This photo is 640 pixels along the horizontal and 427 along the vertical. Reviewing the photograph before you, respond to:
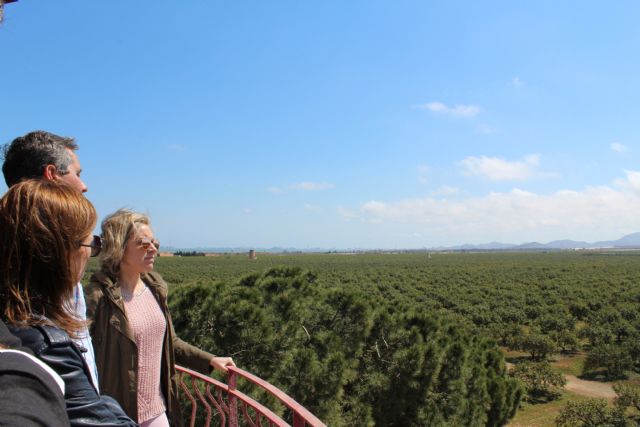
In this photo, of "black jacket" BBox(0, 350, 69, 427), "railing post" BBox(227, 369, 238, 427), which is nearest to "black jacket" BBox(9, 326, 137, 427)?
"black jacket" BBox(0, 350, 69, 427)

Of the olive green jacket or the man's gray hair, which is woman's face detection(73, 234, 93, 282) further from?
the olive green jacket

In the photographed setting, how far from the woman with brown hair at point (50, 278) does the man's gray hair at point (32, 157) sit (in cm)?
81

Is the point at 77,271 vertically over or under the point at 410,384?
over

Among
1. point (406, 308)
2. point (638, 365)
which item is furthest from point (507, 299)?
point (406, 308)

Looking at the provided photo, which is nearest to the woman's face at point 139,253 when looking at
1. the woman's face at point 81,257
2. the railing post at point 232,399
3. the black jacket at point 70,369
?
the railing post at point 232,399

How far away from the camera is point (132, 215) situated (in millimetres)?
1993

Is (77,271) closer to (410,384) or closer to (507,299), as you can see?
(410,384)

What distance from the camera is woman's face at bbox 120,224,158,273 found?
195 centimetres

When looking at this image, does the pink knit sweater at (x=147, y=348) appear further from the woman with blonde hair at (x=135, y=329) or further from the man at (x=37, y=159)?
the man at (x=37, y=159)

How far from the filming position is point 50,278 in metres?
0.91

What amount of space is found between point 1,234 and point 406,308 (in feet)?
21.2

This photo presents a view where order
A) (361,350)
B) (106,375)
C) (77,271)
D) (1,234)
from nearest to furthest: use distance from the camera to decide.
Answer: (1,234), (77,271), (106,375), (361,350)

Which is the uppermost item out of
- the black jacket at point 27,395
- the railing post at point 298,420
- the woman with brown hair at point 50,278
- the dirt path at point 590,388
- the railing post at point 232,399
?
Result: the woman with brown hair at point 50,278

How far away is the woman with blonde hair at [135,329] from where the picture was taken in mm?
1830
